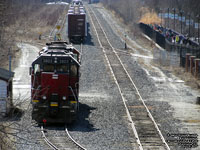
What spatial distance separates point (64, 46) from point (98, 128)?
15.1 ft

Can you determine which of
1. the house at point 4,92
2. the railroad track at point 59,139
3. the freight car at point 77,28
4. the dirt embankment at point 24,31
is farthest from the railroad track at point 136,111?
the freight car at point 77,28

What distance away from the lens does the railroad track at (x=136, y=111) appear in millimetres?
17141

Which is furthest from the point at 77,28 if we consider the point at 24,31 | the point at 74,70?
the point at 74,70

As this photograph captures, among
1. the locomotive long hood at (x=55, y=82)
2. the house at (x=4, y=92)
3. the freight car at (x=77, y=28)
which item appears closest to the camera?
the locomotive long hood at (x=55, y=82)

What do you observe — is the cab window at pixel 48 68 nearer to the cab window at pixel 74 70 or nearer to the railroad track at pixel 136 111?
the cab window at pixel 74 70

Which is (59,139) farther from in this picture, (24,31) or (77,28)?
(24,31)

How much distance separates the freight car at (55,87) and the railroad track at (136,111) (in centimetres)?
295

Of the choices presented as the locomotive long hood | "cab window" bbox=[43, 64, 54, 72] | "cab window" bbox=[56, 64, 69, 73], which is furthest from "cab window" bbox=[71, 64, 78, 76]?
"cab window" bbox=[43, 64, 54, 72]

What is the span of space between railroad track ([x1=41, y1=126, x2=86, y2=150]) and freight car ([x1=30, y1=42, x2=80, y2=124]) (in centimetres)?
74

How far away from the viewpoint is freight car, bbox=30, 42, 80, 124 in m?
19.3

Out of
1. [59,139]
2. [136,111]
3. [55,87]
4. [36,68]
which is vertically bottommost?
[136,111]

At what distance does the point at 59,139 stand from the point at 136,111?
5.89 m

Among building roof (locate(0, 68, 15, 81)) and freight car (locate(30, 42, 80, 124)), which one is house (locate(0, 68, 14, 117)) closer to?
building roof (locate(0, 68, 15, 81))

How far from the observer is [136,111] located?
2217 centimetres
